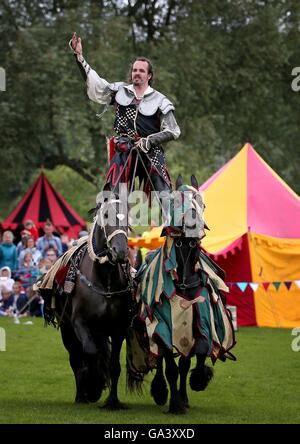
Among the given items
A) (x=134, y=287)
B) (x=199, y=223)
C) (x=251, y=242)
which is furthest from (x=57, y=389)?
(x=251, y=242)

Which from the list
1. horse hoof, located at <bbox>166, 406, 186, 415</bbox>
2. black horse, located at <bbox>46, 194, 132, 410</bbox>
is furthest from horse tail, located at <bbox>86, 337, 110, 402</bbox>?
horse hoof, located at <bbox>166, 406, 186, 415</bbox>

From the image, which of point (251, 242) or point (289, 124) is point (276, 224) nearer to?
point (251, 242)

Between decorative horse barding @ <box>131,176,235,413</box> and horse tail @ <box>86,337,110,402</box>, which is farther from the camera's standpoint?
horse tail @ <box>86,337,110,402</box>

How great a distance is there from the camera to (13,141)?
2589 cm

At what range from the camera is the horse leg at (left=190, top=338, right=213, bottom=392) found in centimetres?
833

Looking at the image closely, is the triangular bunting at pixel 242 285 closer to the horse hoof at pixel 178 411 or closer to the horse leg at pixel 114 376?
the horse leg at pixel 114 376

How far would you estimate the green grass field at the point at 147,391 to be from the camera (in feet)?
27.0

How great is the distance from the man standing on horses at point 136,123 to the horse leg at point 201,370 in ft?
4.87

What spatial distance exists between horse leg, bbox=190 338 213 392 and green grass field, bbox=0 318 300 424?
27cm

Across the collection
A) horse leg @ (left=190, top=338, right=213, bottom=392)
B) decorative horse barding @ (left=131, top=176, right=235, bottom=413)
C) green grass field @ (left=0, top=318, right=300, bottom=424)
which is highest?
decorative horse barding @ (left=131, top=176, right=235, bottom=413)

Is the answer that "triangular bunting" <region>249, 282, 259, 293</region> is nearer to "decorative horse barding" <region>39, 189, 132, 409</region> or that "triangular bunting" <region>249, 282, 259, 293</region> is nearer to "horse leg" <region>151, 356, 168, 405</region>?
"horse leg" <region>151, 356, 168, 405</region>

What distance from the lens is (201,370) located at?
27.8 feet

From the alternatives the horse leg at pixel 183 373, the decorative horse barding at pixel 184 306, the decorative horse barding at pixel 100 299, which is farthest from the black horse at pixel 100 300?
the horse leg at pixel 183 373

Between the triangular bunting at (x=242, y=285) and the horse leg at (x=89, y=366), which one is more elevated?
the triangular bunting at (x=242, y=285)
